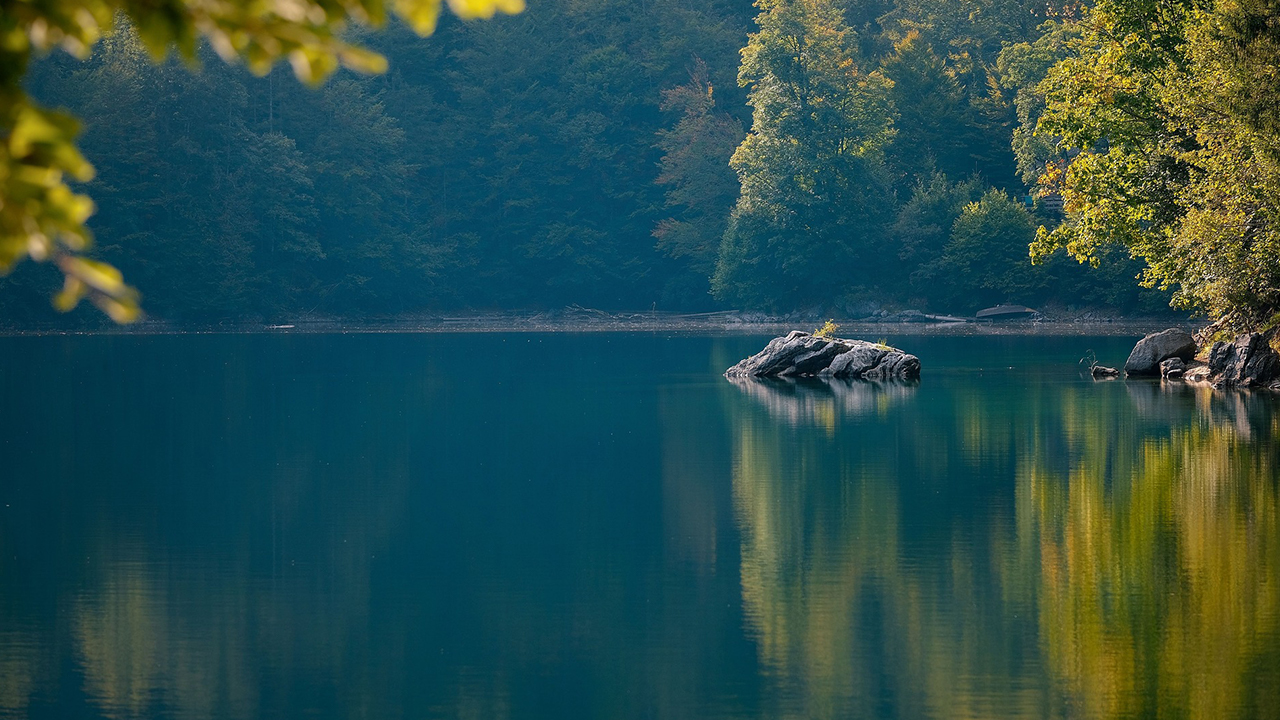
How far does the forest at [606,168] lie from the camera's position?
6201 cm

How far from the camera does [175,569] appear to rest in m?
12.5

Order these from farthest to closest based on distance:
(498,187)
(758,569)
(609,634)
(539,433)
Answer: (498,187), (539,433), (758,569), (609,634)

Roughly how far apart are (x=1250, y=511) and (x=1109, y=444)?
5.53m

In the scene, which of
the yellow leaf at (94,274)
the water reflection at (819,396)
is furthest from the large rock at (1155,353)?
the yellow leaf at (94,274)

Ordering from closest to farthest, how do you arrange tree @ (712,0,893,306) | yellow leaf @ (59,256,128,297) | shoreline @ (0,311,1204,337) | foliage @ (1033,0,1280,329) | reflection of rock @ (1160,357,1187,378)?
yellow leaf @ (59,256,128,297)
foliage @ (1033,0,1280,329)
reflection of rock @ (1160,357,1187,378)
shoreline @ (0,311,1204,337)
tree @ (712,0,893,306)

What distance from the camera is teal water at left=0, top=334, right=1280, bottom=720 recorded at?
8.79 m

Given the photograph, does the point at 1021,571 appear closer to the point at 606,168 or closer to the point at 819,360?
the point at 819,360

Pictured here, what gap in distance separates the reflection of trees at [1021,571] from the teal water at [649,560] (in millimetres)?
43

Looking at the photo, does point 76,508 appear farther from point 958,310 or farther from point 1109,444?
point 958,310

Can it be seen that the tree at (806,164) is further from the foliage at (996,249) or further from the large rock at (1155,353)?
the large rock at (1155,353)

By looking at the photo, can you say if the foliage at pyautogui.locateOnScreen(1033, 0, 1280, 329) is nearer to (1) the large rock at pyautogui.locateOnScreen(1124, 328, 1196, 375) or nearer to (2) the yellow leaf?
(1) the large rock at pyautogui.locateOnScreen(1124, 328, 1196, 375)

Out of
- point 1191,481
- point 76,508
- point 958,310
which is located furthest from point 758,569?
point 958,310

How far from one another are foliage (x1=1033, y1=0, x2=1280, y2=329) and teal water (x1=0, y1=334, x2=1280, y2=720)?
2.47 m

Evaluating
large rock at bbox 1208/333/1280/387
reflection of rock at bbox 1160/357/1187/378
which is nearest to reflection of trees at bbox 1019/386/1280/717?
large rock at bbox 1208/333/1280/387
